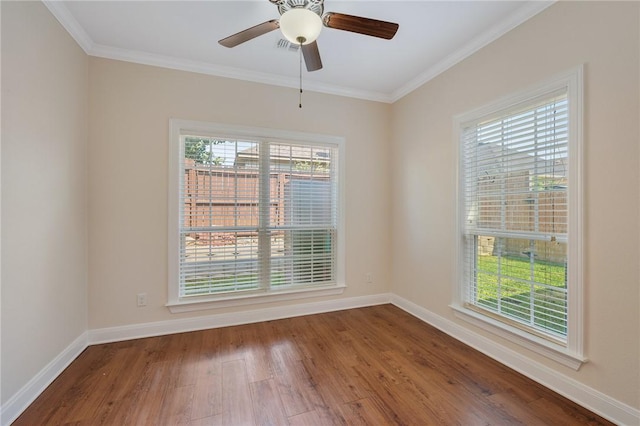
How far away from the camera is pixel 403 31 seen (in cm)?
232

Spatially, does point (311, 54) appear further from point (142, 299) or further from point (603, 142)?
point (142, 299)

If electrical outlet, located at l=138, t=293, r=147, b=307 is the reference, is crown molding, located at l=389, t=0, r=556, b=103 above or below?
above

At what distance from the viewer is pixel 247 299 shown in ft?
10.0

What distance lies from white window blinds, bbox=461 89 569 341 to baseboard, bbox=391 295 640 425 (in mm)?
245

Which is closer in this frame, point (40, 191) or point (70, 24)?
point (40, 191)

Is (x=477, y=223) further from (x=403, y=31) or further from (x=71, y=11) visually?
(x=71, y=11)

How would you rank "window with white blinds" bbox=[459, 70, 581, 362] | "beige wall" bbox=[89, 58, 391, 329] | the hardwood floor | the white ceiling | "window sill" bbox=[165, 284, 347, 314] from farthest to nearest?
"window sill" bbox=[165, 284, 347, 314]
"beige wall" bbox=[89, 58, 391, 329]
the white ceiling
"window with white blinds" bbox=[459, 70, 581, 362]
the hardwood floor

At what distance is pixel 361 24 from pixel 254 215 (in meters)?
2.10

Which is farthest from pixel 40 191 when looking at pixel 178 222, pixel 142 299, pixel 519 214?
pixel 519 214

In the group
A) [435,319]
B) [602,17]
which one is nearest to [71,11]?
[602,17]

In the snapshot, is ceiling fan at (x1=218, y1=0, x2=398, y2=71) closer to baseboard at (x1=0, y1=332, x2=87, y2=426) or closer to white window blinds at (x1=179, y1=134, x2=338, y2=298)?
white window blinds at (x1=179, y1=134, x2=338, y2=298)

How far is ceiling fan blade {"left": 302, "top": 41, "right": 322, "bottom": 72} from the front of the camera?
6.28ft

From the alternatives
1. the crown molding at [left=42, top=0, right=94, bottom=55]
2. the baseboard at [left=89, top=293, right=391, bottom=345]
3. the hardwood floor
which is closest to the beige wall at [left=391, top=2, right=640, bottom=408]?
the hardwood floor

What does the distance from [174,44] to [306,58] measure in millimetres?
1377
